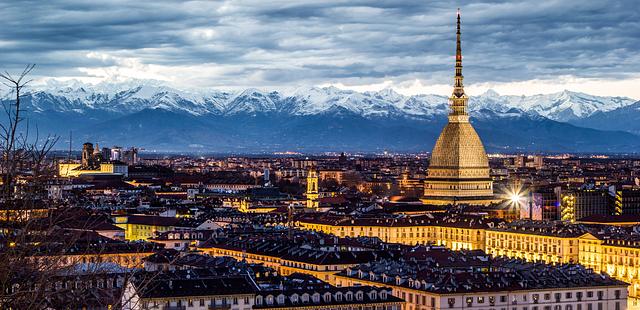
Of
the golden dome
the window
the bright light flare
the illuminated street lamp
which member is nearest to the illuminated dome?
the golden dome

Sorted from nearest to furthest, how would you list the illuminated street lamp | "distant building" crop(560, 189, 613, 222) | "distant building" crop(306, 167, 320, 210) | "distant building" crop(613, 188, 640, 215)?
1. the illuminated street lamp
2. "distant building" crop(560, 189, 613, 222)
3. "distant building" crop(613, 188, 640, 215)
4. "distant building" crop(306, 167, 320, 210)

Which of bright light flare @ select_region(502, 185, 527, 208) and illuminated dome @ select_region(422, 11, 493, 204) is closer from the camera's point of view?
bright light flare @ select_region(502, 185, 527, 208)

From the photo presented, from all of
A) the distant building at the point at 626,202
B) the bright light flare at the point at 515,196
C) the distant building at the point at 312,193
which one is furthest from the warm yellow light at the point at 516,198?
the distant building at the point at 312,193

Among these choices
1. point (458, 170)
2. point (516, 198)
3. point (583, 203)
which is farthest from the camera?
point (458, 170)

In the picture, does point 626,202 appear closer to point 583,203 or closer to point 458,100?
point 583,203

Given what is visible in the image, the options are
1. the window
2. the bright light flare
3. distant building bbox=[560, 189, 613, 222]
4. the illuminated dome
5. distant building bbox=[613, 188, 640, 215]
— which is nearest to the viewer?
the window

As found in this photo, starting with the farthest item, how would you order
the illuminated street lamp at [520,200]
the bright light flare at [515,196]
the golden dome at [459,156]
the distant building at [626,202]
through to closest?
the golden dome at [459,156] < the distant building at [626,202] < the bright light flare at [515,196] < the illuminated street lamp at [520,200]

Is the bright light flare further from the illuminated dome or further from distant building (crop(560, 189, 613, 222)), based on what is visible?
distant building (crop(560, 189, 613, 222))

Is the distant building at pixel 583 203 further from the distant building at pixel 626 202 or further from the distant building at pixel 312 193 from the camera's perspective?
the distant building at pixel 312 193

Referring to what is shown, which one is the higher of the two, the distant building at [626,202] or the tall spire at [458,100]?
the tall spire at [458,100]

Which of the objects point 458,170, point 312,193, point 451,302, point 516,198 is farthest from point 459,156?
point 451,302

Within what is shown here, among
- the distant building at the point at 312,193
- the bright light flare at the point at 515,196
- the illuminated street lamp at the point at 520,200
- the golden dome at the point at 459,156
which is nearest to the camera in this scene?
the illuminated street lamp at the point at 520,200

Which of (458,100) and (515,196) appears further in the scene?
(458,100)

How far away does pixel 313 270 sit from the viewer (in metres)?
78.0
